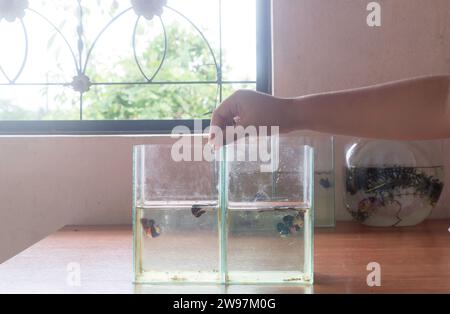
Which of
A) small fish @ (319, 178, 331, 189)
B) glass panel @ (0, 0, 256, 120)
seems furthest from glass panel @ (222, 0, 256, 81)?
small fish @ (319, 178, 331, 189)

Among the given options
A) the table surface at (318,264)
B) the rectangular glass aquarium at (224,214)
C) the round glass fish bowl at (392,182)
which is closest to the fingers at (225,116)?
the rectangular glass aquarium at (224,214)

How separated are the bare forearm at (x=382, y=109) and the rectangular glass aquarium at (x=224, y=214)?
0.19 metres

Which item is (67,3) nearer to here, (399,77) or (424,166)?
(399,77)

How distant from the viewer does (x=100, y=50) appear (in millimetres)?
1439

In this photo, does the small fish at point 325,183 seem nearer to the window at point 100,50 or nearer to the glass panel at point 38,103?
the window at point 100,50

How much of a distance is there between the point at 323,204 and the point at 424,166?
0.70 ft

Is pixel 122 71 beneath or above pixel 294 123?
above

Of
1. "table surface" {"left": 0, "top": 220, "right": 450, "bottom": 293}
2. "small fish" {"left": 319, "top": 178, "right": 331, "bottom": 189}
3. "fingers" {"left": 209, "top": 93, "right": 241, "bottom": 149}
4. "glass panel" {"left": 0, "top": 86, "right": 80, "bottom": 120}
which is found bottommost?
"table surface" {"left": 0, "top": 220, "right": 450, "bottom": 293}

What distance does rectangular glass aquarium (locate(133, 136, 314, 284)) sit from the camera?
0.74m

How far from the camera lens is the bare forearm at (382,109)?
900 millimetres

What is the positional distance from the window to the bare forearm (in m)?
0.45

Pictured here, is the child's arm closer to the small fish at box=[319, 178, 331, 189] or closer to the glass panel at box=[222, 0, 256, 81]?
the small fish at box=[319, 178, 331, 189]
